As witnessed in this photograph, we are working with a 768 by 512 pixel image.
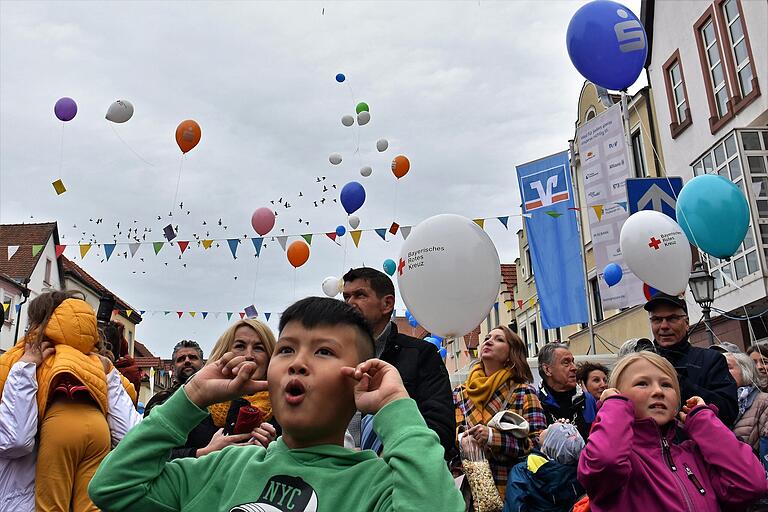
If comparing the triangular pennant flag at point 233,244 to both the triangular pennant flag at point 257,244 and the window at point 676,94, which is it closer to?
the triangular pennant flag at point 257,244

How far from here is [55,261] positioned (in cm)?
3594

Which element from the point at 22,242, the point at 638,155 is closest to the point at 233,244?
the point at 638,155

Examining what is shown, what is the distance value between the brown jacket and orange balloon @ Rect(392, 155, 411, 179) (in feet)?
26.8

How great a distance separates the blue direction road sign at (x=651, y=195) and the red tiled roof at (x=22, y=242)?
2927 cm

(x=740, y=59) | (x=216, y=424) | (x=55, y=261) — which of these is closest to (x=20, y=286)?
(x=55, y=261)

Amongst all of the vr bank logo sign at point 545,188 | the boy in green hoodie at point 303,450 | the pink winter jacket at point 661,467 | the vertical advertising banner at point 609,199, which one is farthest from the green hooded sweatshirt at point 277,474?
the vr bank logo sign at point 545,188

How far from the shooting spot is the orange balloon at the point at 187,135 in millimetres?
10039

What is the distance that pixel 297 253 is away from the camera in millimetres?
13477

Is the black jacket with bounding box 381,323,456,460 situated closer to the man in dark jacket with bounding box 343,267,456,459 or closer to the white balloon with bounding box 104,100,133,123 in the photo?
the man in dark jacket with bounding box 343,267,456,459

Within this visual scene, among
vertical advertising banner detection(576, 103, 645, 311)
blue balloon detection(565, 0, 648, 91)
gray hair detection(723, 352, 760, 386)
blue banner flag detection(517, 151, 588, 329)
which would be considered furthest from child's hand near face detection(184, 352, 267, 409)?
blue banner flag detection(517, 151, 588, 329)

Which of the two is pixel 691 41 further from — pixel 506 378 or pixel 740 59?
pixel 506 378

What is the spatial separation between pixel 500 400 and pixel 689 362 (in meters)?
1.30

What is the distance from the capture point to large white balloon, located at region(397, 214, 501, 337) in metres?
5.52

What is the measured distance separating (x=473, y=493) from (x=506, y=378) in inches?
35.8
